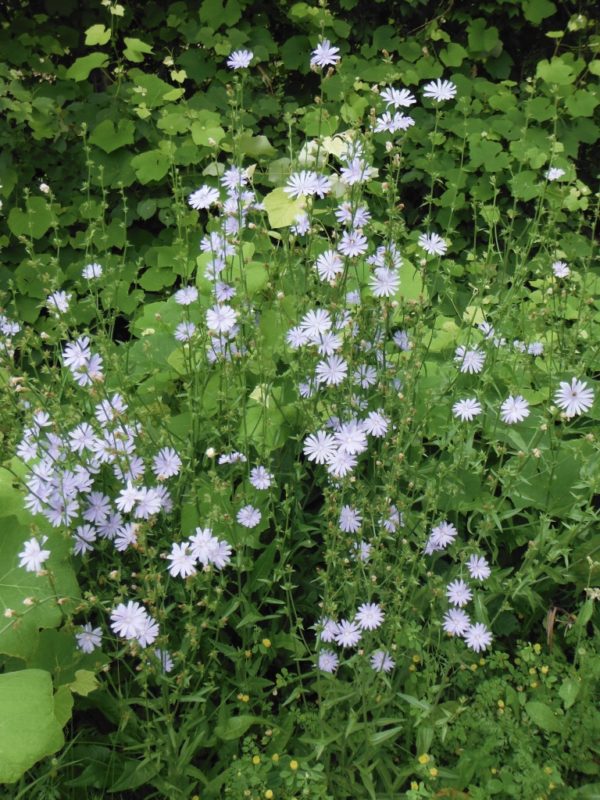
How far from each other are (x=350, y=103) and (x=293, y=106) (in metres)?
0.30

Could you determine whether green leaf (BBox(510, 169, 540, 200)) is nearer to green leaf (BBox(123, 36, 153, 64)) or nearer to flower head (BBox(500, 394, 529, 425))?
flower head (BBox(500, 394, 529, 425))

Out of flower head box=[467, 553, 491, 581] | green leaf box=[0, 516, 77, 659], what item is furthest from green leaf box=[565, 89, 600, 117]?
green leaf box=[0, 516, 77, 659]

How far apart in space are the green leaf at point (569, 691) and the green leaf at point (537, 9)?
3.29 metres

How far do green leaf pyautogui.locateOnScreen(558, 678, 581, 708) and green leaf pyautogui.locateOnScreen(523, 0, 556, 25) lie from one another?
3293mm

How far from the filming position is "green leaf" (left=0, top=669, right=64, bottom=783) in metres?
1.54

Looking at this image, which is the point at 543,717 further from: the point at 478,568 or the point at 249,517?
the point at 249,517

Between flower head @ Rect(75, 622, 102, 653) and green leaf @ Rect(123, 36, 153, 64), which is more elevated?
green leaf @ Rect(123, 36, 153, 64)

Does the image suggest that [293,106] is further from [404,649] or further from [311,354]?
[404,649]

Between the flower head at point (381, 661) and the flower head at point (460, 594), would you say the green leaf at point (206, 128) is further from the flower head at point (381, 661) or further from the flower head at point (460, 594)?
the flower head at point (381, 661)

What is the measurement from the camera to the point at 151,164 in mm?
3441

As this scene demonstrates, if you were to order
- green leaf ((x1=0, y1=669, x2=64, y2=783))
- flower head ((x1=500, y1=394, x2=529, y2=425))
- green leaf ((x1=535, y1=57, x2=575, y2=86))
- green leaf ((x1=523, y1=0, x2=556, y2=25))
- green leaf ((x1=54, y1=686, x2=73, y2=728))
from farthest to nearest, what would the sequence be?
green leaf ((x1=523, y1=0, x2=556, y2=25)) → green leaf ((x1=535, y1=57, x2=575, y2=86)) → flower head ((x1=500, y1=394, x2=529, y2=425)) → green leaf ((x1=54, y1=686, x2=73, y2=728)) → green leaf ((x1=0, y1=669, x2=64, y2=783))

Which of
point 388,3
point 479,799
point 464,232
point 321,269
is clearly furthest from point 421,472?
point 388,3

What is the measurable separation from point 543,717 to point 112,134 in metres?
2.95

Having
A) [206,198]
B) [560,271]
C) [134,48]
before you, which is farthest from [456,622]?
[134,48]
